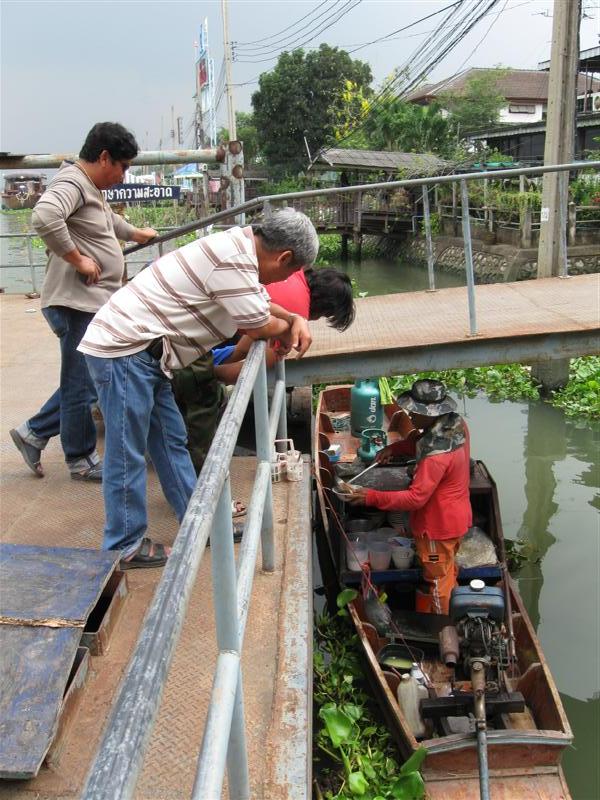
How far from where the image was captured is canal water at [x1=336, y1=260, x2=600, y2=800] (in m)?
4.88

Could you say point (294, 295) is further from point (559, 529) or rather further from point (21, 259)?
point (21, 259)

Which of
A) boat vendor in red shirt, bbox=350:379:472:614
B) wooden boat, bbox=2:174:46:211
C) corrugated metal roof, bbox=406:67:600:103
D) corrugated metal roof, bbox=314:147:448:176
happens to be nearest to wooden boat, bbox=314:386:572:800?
boat vendor in red shirt, bbox=350:379:472:614

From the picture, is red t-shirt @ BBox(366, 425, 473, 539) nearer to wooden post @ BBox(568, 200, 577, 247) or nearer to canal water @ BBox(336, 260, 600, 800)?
canal water @ BBox(336, 260, 600, 800)

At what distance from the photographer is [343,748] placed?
3.47 m

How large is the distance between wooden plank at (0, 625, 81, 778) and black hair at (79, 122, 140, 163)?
190 centimetres

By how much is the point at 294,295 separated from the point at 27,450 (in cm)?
157

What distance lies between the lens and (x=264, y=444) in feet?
8.70

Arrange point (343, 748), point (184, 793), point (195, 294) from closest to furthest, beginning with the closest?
point (184, 793) < point (195, 294) < point (343, 748)

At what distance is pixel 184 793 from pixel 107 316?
4.92ft

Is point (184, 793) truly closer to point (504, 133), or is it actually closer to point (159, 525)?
point (159, 525)

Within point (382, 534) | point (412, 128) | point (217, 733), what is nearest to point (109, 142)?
point (217, 733)

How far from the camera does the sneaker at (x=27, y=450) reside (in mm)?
3629

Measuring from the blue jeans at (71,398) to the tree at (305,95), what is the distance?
39263 mm

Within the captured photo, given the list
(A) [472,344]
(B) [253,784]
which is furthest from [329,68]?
(B) [253,784]
